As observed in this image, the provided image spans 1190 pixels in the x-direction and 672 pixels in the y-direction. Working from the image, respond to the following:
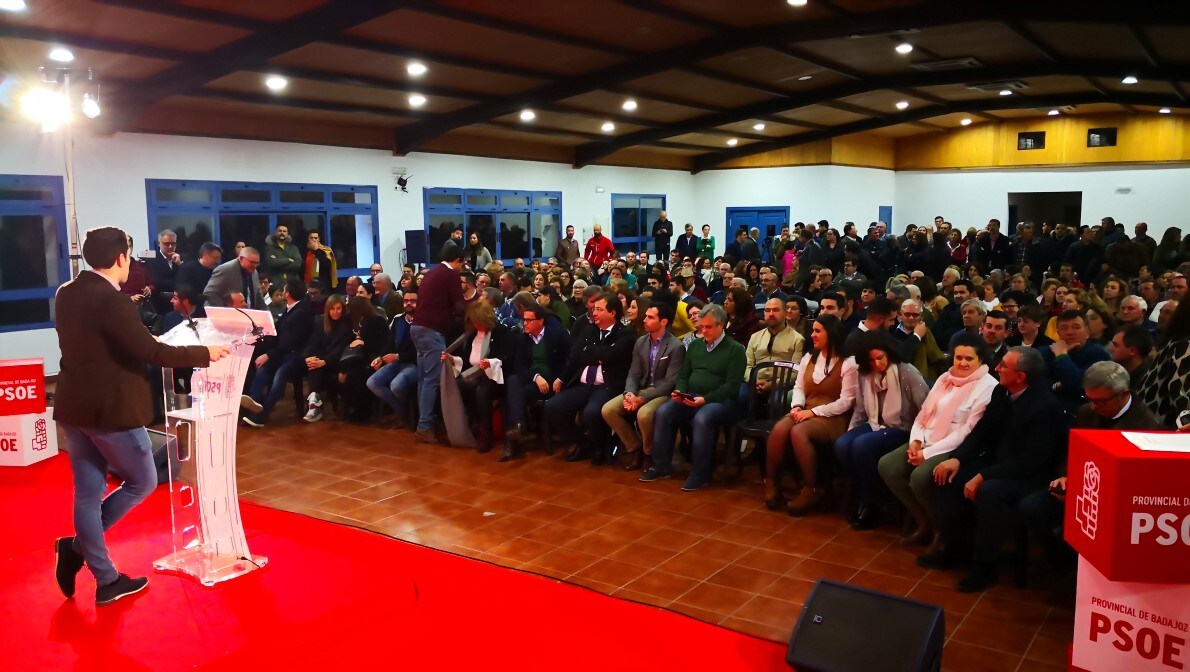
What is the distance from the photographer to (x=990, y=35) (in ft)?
32.7

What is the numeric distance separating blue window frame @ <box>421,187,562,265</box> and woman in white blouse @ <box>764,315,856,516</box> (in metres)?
9.54

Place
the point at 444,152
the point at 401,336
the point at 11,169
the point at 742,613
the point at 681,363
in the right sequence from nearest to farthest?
the point at 742,613, the point at 681,363, the point at 401,336, the point at 11,169, the point at 444,152

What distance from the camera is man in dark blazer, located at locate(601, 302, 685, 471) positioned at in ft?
18.1

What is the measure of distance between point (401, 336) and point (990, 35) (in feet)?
25.5

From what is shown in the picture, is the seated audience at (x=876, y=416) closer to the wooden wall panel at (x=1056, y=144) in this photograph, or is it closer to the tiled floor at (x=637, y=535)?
the tiled floor at (x=637, y=535)

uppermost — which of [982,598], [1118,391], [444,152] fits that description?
[444,152]

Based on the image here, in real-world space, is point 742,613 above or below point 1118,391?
below

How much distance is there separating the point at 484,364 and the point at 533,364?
0.40 metres

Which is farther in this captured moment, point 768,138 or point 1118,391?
point 768,138

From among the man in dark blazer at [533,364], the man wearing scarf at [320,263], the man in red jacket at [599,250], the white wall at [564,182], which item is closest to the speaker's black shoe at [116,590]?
the man in dark blazer at [533,364]

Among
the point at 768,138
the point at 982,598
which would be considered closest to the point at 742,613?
the point at 982,598

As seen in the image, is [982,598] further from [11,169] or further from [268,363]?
[11,169]

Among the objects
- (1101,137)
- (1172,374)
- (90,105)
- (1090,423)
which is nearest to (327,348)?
(90,105)

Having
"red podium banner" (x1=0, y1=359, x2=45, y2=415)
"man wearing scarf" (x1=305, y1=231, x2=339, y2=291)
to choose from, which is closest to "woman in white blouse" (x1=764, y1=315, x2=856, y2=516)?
"red podium banner" (x1=0, y1=359, x2=45, y2=415)
